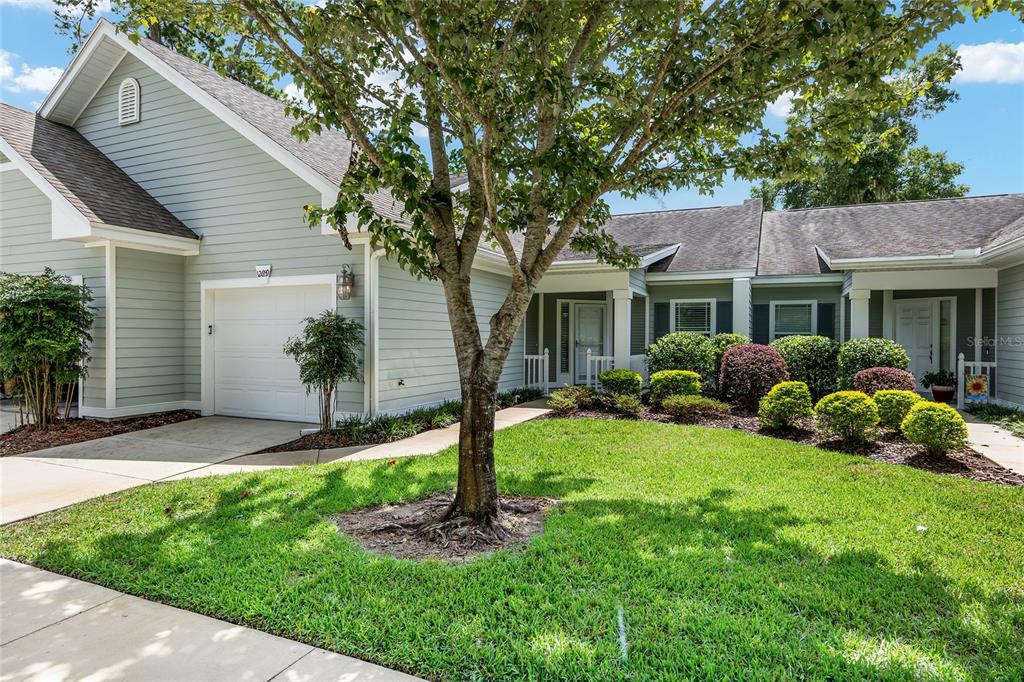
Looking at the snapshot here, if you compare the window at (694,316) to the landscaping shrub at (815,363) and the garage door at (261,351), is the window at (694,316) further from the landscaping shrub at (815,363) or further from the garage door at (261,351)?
the garage door at (261,351)

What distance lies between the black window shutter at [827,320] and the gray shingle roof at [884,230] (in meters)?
0.90

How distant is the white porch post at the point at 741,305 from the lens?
12.9 meters

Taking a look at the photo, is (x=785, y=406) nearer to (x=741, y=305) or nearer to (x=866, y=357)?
(x=866, y=357)

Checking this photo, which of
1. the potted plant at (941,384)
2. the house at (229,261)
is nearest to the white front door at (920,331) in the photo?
the house at (229,261)

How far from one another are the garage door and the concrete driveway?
360 millimetres

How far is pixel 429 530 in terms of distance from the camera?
419cm

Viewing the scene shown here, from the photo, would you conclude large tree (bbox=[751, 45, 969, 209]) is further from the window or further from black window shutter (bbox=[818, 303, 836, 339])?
the window

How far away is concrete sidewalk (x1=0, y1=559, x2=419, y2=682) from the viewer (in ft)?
8.43

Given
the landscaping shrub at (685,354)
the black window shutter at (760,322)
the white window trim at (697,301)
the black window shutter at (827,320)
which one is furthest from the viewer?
the black window shutter at (760,322)

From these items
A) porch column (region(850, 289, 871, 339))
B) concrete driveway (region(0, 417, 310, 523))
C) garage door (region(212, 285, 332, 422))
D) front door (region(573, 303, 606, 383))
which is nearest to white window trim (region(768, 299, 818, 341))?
porch column (region(850, 289, 871, 339))

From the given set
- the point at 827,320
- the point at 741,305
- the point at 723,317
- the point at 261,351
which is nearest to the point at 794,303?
the point at 827,320

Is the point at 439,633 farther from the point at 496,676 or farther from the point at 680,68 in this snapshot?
the point at 680,68

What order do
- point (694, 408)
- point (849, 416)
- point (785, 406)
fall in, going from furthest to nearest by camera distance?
point (694, 408) < point (785, 406) < point (849, 416)

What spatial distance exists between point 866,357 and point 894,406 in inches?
117
